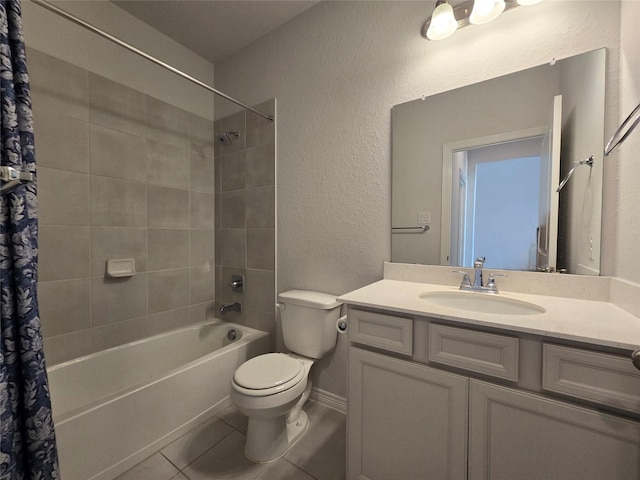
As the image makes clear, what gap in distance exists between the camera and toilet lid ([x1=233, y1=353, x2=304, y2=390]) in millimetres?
1262

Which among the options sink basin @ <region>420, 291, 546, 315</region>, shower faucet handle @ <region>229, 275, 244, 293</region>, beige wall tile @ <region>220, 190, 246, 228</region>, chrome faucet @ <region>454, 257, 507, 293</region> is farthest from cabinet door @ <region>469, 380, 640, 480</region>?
beige wall tile @ <region>220, 190, 246, 228</region>

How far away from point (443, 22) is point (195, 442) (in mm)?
2461

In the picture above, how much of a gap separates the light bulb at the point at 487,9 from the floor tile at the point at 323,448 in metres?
2.17

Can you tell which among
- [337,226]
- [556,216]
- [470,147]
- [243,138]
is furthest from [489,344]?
[243,138]

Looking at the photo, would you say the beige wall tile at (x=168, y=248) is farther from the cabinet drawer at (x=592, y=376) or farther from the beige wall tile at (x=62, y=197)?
the cabinet drawer at (x=592, y=376)

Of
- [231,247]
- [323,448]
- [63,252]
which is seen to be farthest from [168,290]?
[323,448]

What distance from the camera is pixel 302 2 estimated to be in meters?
1.69

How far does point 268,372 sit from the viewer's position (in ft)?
4.44

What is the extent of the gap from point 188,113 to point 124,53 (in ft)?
1.63

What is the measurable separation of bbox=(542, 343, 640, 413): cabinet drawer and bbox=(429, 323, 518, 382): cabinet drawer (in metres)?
0.08

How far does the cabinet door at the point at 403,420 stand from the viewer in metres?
0.87

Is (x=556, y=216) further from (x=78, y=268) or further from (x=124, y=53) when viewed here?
(x=124, y=53)

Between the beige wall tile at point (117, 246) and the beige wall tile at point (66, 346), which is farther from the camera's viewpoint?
the beige wall tile at point (117, 246)

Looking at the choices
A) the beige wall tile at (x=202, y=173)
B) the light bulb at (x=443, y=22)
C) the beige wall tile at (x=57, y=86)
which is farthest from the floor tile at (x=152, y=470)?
the light bulb at (x=443, y=22)
